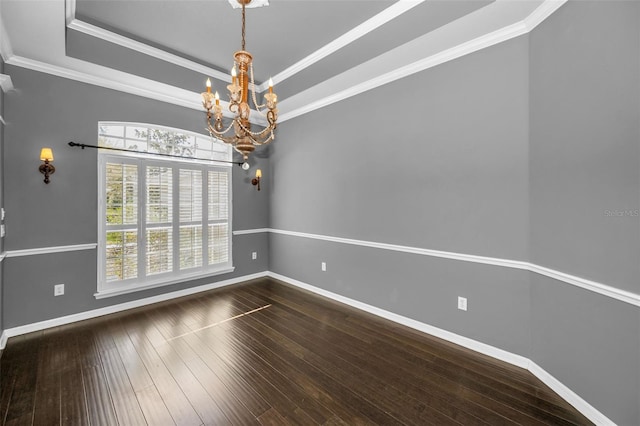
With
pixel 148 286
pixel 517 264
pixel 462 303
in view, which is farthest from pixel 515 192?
pixel 148 286

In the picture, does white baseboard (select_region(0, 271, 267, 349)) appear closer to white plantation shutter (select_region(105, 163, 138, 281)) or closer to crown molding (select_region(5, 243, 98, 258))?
white plantation shutter (select_region(105, 163, 138, 281))

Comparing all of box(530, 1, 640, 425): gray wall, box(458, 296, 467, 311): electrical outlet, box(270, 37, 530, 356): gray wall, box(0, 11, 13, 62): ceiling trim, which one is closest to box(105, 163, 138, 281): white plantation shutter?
box(0, 11, 13, 62): ceiling trim

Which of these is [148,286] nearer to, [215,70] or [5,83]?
[5,83]

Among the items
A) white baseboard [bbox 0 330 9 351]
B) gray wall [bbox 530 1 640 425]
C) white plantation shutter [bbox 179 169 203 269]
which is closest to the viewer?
gray wall [bbox 530 1 640 425]

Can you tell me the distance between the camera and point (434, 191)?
2.94m

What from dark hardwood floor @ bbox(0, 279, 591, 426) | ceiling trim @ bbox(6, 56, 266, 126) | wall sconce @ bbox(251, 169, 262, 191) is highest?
ceiling trim @ bbox(6, 56, 266, 126)

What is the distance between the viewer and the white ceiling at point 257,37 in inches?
90.8

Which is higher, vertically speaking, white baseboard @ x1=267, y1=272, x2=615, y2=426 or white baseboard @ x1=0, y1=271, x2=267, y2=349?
white baseboard @ x1=0, y1=271, x2=267, y2=349

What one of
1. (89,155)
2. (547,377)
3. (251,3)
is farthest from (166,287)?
(547,377)

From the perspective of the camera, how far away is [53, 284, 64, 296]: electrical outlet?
309 centimetres

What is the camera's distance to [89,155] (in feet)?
10.8

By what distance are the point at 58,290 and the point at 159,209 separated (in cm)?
143

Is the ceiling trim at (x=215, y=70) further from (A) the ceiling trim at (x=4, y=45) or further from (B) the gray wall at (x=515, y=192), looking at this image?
(B) the gray wall at (x=515, y=192)

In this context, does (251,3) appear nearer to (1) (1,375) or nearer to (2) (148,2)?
(2) (148,2)
